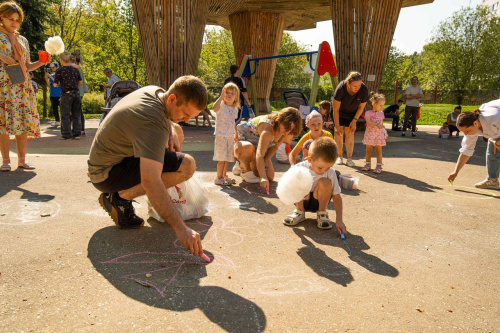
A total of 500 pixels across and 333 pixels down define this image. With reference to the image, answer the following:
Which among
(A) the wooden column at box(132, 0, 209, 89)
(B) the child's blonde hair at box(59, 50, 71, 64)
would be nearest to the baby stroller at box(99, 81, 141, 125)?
(B) the child's blonde hair at box(59, 50, 71, 64)

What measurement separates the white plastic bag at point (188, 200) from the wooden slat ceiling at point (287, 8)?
1158 centimetres

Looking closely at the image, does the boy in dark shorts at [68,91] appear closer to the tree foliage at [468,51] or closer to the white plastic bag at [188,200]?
the white plastic bag at [188,200]

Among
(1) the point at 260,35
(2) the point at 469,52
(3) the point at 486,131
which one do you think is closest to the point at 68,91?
(3) the point at 486,131

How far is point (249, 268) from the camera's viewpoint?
2486mm

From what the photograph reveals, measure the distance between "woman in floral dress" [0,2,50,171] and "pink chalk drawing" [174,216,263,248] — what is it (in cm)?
301

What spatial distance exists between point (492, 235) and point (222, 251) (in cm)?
247

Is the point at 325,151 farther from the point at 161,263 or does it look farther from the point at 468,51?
the point at 468,51

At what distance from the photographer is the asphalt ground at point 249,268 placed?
1.91 metres

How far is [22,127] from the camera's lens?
15.5 ft

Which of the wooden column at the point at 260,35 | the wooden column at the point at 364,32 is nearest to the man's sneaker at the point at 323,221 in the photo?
the wooden column at the point at 364,32

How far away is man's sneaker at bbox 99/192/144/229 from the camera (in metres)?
2.97

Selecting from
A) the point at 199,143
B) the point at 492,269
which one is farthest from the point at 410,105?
the point at 492,269

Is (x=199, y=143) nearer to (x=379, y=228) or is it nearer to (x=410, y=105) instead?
(x=379, y=228)

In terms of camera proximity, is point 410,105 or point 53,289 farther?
point 410,105
